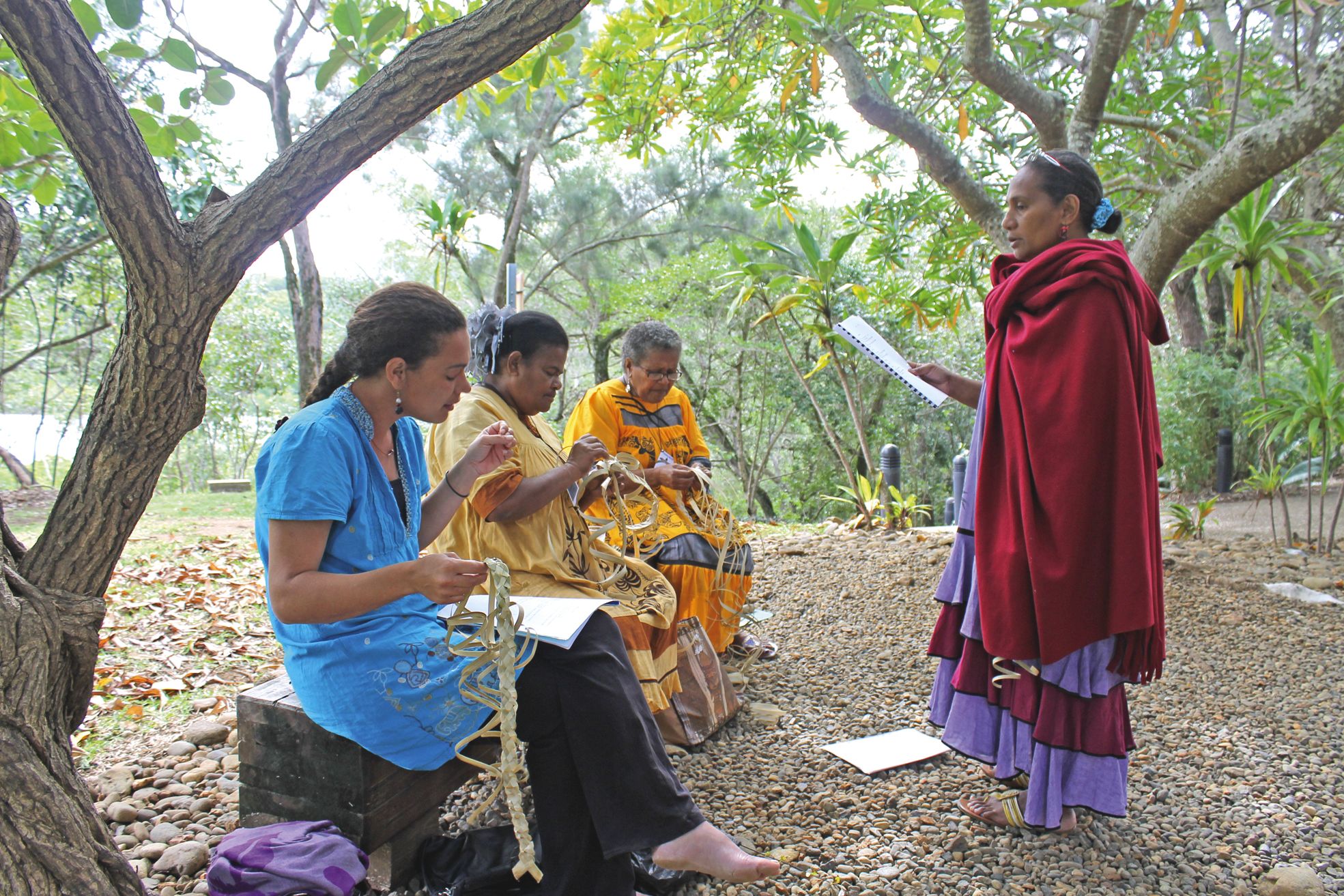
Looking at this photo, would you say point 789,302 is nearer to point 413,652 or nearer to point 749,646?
point 749,646

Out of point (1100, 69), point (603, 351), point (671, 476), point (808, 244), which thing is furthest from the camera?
point (603, 351)

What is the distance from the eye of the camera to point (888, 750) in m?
2.71

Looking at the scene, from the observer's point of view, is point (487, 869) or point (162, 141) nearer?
point (487, 869)

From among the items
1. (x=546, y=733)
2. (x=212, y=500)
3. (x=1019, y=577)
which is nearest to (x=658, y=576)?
(x=546, y=733)

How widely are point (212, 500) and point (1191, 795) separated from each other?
9.73 metres

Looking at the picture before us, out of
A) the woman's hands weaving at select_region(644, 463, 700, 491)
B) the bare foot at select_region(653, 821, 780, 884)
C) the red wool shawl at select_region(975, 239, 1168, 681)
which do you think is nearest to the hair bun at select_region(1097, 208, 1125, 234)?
the red wool shawl at select_region(975, 239, 1168, 681)

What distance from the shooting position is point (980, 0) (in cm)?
371

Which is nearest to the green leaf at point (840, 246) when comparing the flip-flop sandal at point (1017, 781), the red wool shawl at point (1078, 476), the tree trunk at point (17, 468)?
the red wool shawl at point (1078, 476)

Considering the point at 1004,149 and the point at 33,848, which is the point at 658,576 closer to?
the point at 33,848

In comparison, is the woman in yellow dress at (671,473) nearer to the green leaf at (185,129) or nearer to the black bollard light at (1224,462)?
the green leaf at (185,129)

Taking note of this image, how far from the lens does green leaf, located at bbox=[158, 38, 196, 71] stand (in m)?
1.86

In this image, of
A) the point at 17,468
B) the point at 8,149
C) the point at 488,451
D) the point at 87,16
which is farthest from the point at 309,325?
the point at 17,468

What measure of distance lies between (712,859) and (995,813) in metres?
0.94

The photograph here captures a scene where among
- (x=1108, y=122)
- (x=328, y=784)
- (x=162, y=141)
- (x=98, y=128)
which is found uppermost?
(x=1108, y=122)
